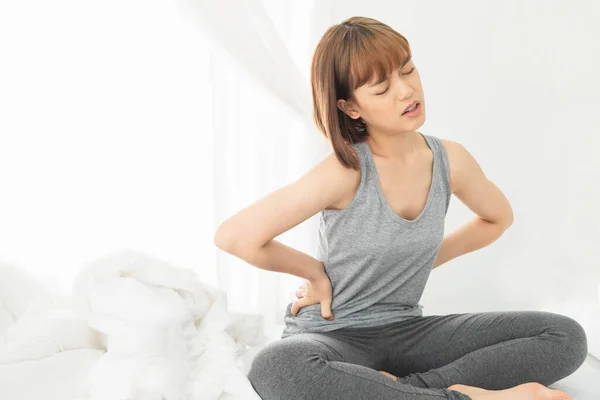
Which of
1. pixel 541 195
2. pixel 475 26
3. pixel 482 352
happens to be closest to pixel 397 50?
pixel 482 352

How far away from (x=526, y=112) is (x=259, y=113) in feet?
2.42

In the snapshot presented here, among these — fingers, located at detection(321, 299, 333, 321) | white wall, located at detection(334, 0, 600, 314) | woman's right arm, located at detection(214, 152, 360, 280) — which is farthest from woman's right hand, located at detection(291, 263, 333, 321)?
white wall, located at detection(334, 0, 600, 314)

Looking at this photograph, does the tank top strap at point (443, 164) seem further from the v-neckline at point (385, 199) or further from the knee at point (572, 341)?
the knee at point (572, 341)

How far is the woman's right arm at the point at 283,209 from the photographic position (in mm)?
1575

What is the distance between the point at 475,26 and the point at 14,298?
1.34m

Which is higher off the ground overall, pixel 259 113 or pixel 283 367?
pixel 259 113

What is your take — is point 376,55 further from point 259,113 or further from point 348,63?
point 259,113

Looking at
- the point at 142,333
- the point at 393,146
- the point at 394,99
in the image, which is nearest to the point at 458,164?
the point at 393,146

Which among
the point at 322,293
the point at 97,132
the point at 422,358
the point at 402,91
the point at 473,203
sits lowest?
the point at 422,358

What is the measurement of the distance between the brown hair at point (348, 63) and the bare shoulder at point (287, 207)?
4 cm

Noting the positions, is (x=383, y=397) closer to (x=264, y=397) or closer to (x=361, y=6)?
(x=264, y=397)

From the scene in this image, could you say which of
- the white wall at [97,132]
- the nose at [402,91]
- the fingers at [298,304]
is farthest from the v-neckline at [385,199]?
the white wall at [97,132]

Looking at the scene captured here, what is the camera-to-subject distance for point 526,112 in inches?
88.0

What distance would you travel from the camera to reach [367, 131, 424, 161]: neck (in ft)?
5.42
